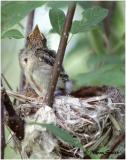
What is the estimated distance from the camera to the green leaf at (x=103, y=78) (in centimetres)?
102

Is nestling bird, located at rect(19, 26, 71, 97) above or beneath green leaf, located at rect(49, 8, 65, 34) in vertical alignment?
beneath

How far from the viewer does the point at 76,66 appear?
3533 millimetres

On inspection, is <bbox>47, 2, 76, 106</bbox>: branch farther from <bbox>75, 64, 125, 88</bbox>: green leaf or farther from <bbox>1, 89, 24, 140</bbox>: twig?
<bbox>75, 64, 125, 88</bbox>: green leaf

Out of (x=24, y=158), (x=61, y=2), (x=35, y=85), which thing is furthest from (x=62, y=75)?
(x=61, y=2)

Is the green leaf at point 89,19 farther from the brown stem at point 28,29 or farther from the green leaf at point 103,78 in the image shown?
the brown stem at point 28,29

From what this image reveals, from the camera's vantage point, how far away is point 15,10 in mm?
1066

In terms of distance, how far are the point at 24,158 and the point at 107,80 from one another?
892 millimetres

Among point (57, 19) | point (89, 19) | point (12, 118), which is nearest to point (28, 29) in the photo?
point (57, 19)

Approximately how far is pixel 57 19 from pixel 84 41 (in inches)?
60.7

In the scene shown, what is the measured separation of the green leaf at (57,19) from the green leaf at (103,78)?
0.54 m

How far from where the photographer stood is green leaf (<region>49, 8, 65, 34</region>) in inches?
64.3

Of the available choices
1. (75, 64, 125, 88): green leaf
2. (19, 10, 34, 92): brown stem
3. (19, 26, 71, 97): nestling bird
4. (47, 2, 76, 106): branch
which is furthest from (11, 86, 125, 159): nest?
(75, 64, 125, 88): green leaf

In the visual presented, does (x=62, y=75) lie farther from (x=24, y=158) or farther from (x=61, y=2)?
(x=61, y=2)

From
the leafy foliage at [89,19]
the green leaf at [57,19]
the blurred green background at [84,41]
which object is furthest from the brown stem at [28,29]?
the leafy foliage at [89,19]
